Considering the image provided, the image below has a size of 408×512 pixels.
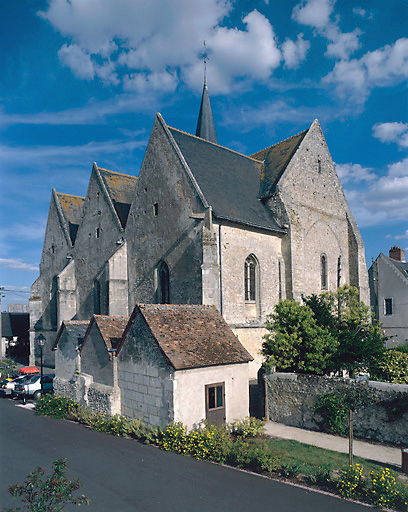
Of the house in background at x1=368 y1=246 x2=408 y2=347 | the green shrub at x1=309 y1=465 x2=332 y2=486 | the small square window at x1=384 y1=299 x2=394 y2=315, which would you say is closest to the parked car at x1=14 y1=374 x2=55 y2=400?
the green shrub at x1=309 y1=465 x2=332 y2=486

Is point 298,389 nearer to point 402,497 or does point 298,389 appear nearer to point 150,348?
point 150,348

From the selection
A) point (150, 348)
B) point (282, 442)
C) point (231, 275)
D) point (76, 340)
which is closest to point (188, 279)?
point (231, 275)

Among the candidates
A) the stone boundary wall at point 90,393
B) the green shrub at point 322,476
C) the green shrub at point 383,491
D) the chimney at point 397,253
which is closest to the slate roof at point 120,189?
the stone boundary wall at point 90,393

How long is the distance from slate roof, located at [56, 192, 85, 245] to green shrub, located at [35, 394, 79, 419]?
15791 mm

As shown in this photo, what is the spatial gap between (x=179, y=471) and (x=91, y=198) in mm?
21329

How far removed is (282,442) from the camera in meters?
11.8

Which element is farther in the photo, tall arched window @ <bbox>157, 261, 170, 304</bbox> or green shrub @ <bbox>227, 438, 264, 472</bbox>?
tall arched window @ <bbox>157, 261, 170, 304</bbox>

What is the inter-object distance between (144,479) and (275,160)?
21.4 meters

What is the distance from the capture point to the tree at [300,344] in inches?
566

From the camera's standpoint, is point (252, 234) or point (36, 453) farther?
point (252, 234)

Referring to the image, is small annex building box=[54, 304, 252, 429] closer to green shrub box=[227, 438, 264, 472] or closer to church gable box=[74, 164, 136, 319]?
green shrub box=[227, 438, 264, 472]

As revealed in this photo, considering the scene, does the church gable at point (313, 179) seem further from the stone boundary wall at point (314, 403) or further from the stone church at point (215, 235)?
the stone boundary wall at point (314, 403)

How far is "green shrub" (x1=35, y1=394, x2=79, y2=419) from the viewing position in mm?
15750

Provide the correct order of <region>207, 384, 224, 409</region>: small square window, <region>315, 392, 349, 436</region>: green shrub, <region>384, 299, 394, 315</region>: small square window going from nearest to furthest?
<region>315, 392, 349, 436</region>: green shrub, <region>207, 384, 224, 409</region>: small square window, <region>384, 299, 394, 315</region>: small square window
